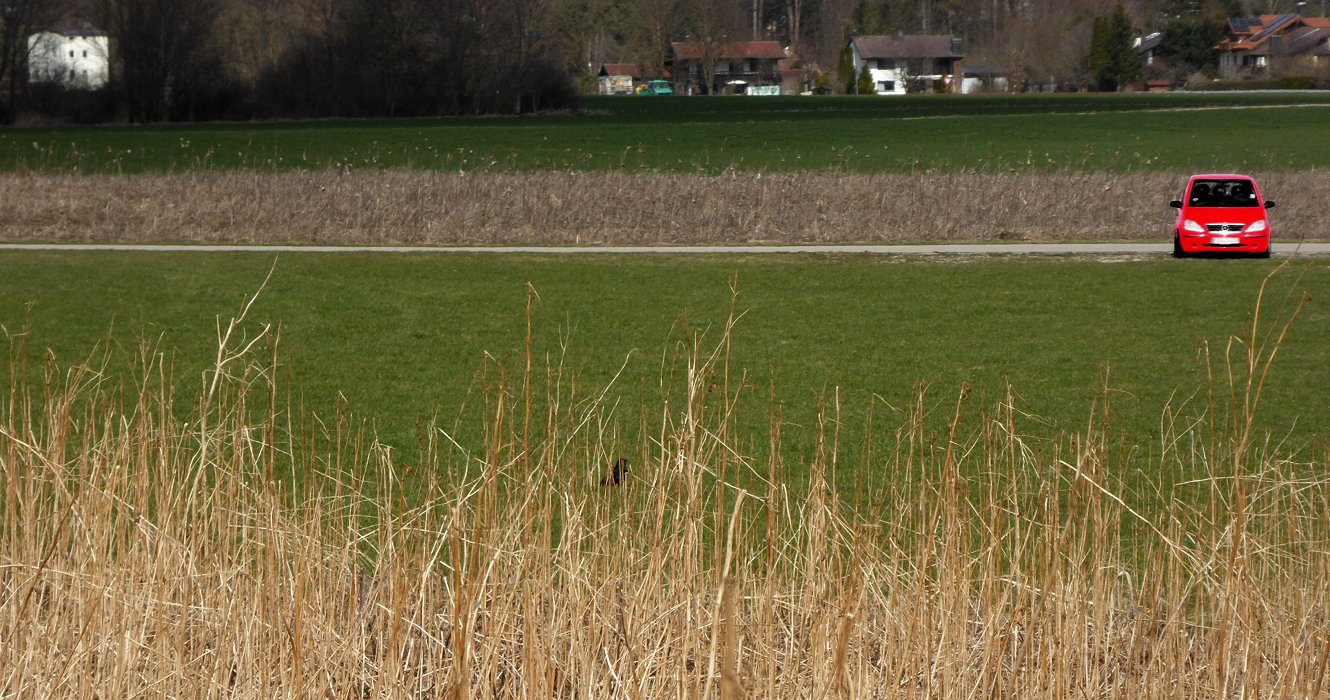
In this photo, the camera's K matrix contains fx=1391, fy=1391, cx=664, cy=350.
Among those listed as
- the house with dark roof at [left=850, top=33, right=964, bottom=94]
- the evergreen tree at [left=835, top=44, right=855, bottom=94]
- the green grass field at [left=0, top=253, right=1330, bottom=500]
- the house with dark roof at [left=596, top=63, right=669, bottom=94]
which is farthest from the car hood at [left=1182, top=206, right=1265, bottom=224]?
the house with dark roof at [left=596, top=63, right=669, bottom=94]

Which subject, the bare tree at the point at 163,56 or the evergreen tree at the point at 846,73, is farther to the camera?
the evergreen tree at the point at 846,73

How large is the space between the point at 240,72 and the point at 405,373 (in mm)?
63166

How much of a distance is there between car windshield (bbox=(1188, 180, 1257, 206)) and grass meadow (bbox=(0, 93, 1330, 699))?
49.3 inches

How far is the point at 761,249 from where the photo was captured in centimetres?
2358

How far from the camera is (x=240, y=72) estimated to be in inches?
2813

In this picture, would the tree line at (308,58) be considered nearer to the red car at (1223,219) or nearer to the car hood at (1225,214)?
the red car at (1223,219)

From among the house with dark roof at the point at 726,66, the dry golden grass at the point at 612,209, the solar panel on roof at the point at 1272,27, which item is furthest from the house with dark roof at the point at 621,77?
the dry golden grass at the point at 612,209

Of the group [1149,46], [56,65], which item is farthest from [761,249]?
[1149,46]

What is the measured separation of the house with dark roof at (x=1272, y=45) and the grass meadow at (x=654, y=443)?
87.9 metres

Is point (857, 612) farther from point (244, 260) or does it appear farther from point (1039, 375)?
point (244, 260)

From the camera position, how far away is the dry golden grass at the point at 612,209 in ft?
82.8

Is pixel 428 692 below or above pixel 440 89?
below

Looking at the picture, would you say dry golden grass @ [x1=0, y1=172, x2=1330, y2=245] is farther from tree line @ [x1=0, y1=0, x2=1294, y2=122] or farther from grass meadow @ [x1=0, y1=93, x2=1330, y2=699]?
tree line @ [x1=0, y1=0, x2=1294, y2=122]

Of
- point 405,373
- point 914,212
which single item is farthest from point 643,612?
point 914,212
